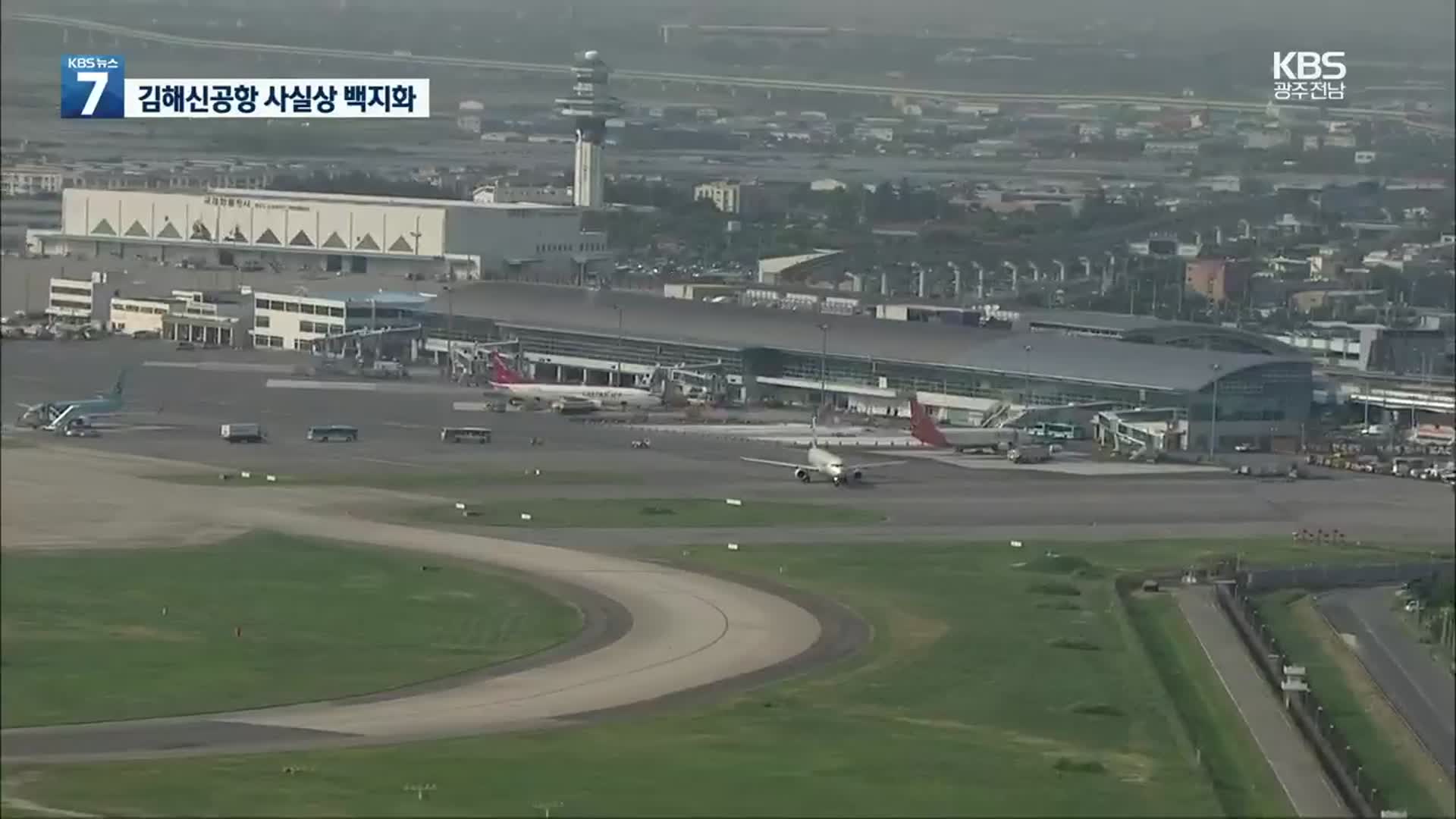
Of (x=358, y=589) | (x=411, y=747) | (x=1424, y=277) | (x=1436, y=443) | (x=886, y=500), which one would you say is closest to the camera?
(x=411, y=747)

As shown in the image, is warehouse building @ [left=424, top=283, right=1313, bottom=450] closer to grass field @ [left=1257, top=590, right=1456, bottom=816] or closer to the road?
the road

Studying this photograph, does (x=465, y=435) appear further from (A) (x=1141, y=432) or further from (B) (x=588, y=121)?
(B) (x=588, y=121)

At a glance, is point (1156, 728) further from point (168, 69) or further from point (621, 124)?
point (621, 124)

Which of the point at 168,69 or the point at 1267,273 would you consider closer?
the point at 168,69

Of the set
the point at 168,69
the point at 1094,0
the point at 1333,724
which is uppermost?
the point at 1094,0

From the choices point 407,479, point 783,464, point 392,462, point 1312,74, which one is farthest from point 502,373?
point 1312,74

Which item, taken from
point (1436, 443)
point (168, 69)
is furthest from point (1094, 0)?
point (168, 69)

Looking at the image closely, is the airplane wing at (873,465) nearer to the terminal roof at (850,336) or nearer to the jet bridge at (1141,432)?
the jet bridge at (1141,432)

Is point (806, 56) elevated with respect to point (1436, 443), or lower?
elevated
